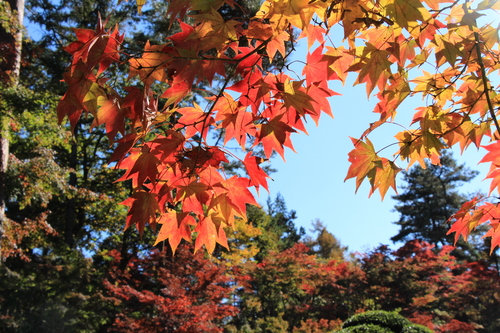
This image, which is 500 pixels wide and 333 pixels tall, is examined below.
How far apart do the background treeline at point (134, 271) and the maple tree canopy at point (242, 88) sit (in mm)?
4842

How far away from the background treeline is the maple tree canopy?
484 cm

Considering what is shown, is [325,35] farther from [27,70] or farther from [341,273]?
[27,70]

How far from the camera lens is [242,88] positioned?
107cm

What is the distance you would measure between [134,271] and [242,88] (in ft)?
32.8

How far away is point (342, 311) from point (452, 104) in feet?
30.8

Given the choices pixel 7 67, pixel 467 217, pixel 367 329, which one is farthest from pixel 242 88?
pixel 7 67

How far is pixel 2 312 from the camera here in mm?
8172

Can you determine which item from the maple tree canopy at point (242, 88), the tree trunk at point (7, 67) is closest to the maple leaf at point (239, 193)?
the maple tree canopy at point (242, 88)

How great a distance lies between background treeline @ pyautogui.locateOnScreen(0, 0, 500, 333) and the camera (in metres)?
6.96

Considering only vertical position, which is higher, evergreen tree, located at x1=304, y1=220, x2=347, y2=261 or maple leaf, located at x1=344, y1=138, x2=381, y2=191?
evergreen tree, located at x1=304, y1=220, x2=347, y2=261

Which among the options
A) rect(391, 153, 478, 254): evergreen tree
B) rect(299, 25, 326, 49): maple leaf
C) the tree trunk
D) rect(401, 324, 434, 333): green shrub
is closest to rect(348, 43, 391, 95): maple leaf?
rect(299, 25, 326, 49): maple leaf

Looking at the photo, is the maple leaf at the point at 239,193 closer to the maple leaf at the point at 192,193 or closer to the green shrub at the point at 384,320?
the maple leaf at the point at 192,193

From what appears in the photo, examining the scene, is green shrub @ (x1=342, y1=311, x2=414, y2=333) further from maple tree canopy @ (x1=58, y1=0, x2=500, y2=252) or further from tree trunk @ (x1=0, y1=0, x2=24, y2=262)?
tree trunk @ (x1=0, y1=0, x2=24, y2=262)

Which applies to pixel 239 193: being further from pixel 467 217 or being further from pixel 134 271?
pixel 134 271
